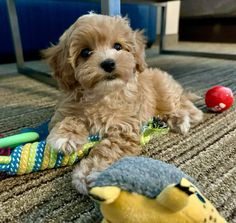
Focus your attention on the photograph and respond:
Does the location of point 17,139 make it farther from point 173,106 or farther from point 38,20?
point 38,20

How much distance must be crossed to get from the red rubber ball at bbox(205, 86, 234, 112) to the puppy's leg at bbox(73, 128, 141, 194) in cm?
46

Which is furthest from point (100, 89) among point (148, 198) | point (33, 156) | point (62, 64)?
point (148, 198)

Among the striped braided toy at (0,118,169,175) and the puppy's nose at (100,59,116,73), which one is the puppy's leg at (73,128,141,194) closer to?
the striped braided toy at (0,118,169,175)

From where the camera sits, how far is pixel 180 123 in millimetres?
1034

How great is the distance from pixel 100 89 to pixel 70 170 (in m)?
0.24

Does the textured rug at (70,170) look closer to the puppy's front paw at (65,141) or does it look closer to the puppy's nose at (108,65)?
the puppy's front paw at (65,141)

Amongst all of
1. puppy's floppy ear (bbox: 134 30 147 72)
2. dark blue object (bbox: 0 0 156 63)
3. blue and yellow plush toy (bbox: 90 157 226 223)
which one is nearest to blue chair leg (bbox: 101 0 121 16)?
puppy's floppy ear (bbox: 134 30 147 72)

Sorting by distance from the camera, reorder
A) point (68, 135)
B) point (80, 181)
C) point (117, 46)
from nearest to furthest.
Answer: point (80, 181), point (68, 135), point (117, 46)

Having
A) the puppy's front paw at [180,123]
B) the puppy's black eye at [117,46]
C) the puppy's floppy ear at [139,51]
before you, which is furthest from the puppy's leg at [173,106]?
the puppy's black eye at [117,46]

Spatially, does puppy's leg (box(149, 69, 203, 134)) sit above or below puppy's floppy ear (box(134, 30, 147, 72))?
below

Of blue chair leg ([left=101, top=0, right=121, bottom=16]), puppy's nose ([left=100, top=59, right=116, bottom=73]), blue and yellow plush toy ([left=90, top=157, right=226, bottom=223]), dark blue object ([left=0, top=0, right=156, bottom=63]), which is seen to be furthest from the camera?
dark blue object ([left=0, top=0, right=156, bottom=63])

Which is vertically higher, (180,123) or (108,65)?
(108,65)

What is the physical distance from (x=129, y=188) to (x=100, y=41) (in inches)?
20.8

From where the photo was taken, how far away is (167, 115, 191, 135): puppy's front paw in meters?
1.01
